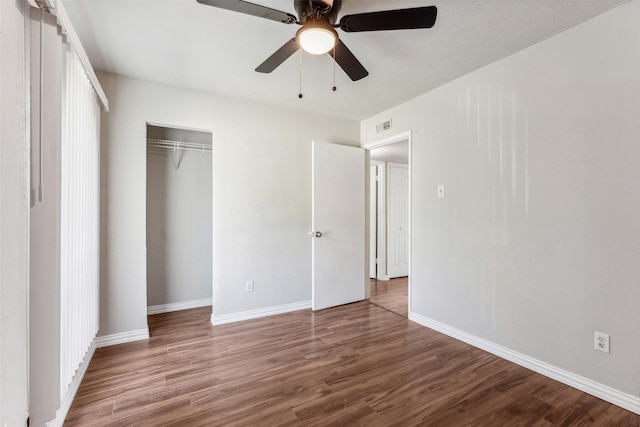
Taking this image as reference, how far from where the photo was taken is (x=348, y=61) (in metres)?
1.94

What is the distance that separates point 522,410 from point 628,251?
1.18 m

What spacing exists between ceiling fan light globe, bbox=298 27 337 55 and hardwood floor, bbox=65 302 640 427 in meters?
2.16

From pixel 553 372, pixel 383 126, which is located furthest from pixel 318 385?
pixel 383 126

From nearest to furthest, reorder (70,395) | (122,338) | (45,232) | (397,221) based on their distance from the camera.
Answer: (45,232) < (70,395) < (122,338) < (397,221)

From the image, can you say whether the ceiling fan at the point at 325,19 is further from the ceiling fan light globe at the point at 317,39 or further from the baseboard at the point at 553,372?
the baseboard at the point at 553,372

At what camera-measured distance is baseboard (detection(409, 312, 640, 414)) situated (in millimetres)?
1804

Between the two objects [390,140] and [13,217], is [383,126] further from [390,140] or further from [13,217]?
[13,217]

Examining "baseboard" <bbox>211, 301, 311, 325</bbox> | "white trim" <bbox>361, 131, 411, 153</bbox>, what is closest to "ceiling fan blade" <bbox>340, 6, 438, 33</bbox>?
"white trim" <bbox>361, 131, 411, 153</bbox>

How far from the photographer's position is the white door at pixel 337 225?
3.58 m

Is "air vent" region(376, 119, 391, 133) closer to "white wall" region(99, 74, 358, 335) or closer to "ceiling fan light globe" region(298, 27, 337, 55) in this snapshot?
"white wall" region(99, 74, 358, 335)

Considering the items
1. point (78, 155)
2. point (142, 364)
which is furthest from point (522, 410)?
point (78, 155)

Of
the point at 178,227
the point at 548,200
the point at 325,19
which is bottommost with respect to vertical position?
the point at 178,227

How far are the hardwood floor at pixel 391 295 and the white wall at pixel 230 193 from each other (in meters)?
1.05

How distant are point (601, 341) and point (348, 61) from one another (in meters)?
2.49
